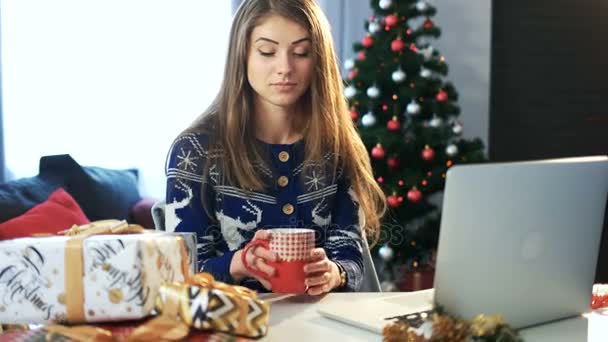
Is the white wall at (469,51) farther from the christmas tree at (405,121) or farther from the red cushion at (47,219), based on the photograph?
the red cushion at (47,219)

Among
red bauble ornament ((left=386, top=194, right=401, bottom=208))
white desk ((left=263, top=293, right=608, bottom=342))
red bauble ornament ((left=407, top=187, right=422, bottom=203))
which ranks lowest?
red bauble ornament ((left=386, top=194, right=401, bottom=208))

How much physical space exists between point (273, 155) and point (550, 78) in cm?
271

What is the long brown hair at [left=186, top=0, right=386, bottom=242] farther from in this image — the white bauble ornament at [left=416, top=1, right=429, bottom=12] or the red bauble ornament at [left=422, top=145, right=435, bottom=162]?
the white bauble ornament at [left=416, top=1, right=429, bottom=12]

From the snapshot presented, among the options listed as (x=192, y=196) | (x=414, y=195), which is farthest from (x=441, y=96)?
(x=192, y=196)

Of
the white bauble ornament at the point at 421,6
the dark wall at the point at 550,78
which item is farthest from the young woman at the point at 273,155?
the dark wall at the point at 550,78

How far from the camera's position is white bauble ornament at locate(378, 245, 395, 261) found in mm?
3400

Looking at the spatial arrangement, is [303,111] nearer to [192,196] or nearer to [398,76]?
[192,196]

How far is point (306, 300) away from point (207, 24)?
2.51 m

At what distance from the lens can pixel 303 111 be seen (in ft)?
5.67

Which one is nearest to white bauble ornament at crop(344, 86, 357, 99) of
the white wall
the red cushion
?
the white wall

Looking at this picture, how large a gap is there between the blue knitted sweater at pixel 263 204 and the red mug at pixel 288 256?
0.28m

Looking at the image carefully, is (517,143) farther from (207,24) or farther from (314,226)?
(314,226)

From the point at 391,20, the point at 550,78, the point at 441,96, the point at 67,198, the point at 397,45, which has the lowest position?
the point at 67,198

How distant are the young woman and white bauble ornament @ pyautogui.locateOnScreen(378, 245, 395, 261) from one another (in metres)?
1.70
